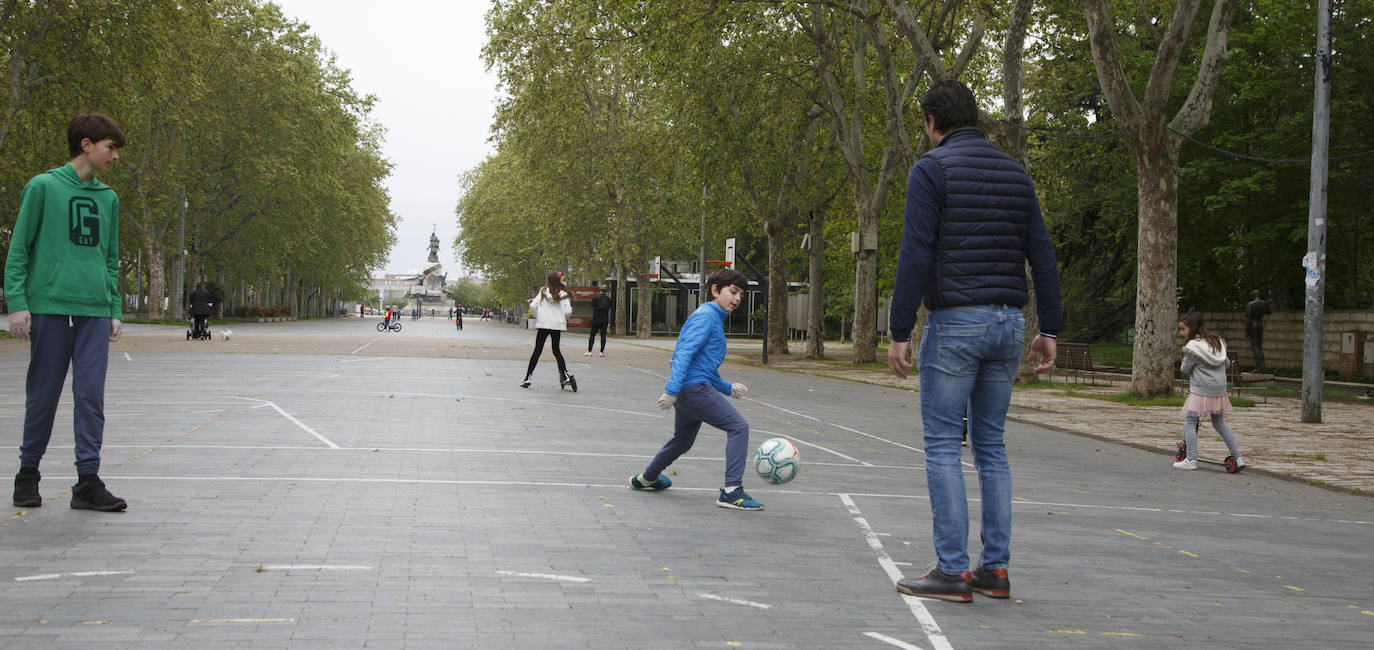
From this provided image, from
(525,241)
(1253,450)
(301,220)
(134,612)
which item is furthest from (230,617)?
(525,241)

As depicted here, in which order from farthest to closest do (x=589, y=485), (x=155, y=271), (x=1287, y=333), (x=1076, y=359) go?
1. (x=155, y=271)
2. (x=1287, y=333)
3. (x=1076, y=359)
4. (x=589, y=485)

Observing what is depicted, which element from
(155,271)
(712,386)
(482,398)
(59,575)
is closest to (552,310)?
(482,398)

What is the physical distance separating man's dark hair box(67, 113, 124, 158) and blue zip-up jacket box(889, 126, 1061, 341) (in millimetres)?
4158

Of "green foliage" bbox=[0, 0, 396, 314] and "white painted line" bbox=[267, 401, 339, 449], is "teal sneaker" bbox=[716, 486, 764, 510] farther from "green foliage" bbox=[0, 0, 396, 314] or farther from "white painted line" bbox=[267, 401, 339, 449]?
"green foliage" bbox=[0, 0, 396, 314]

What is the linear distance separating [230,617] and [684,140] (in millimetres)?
29776

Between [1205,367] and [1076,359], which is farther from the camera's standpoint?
[1076,359]

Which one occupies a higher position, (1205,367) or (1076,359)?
(1205,367)

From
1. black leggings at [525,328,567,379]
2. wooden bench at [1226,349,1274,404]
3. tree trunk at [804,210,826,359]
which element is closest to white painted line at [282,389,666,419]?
black leggings at [525,328,567,379]

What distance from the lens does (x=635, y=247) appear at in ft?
184

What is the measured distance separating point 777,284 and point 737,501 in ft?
103

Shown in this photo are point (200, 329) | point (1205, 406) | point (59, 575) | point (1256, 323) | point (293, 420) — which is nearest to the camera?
point (59, 575)

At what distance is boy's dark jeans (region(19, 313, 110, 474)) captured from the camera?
6172 mm

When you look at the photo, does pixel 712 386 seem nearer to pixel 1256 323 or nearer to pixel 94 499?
pixel 94 499

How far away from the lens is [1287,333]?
96.3 ft
